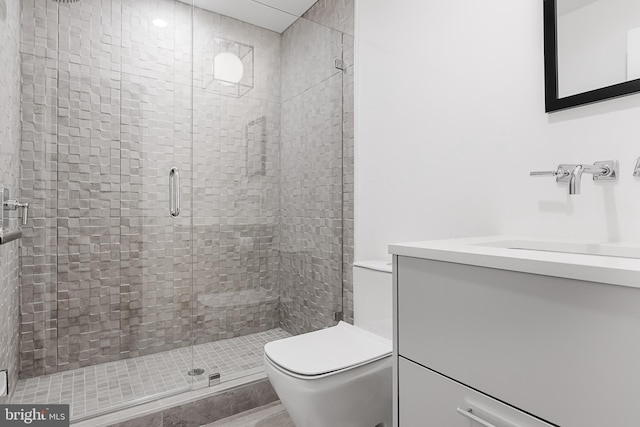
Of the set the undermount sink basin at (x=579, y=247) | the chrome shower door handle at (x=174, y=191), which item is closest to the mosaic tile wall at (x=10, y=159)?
the chrome shower door handle at (x=174, y=191)

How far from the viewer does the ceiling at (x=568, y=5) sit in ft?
3.73

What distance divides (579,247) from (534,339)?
1.50 feet

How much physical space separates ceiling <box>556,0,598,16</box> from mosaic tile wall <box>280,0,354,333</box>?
3.66 ft

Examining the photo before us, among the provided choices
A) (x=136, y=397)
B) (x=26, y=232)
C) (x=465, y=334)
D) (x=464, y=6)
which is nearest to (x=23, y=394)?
(x=136, y=397)

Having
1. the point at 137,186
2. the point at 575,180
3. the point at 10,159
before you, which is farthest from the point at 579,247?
the point at 10,159

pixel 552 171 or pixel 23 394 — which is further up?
pixel 552 171

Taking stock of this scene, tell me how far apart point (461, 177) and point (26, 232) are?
2030mm

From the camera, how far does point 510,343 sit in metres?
0.75

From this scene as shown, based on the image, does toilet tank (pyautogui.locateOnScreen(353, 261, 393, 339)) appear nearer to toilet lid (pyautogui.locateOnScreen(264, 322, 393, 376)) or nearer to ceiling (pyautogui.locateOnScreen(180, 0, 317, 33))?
toilet lid (pyautogui.locateOnScreen(264, 322, 393, 376))

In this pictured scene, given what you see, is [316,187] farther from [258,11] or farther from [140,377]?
[140,377]

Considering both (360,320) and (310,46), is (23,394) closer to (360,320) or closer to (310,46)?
(360,320)

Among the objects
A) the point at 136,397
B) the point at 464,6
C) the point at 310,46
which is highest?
the point at 310,46

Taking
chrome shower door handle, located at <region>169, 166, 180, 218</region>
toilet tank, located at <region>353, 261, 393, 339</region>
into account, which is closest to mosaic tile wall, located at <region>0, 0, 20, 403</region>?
chrome shower door handle, located at <region>169, 166, 180, 218</region>

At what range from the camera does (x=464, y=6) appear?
1.48 meters
